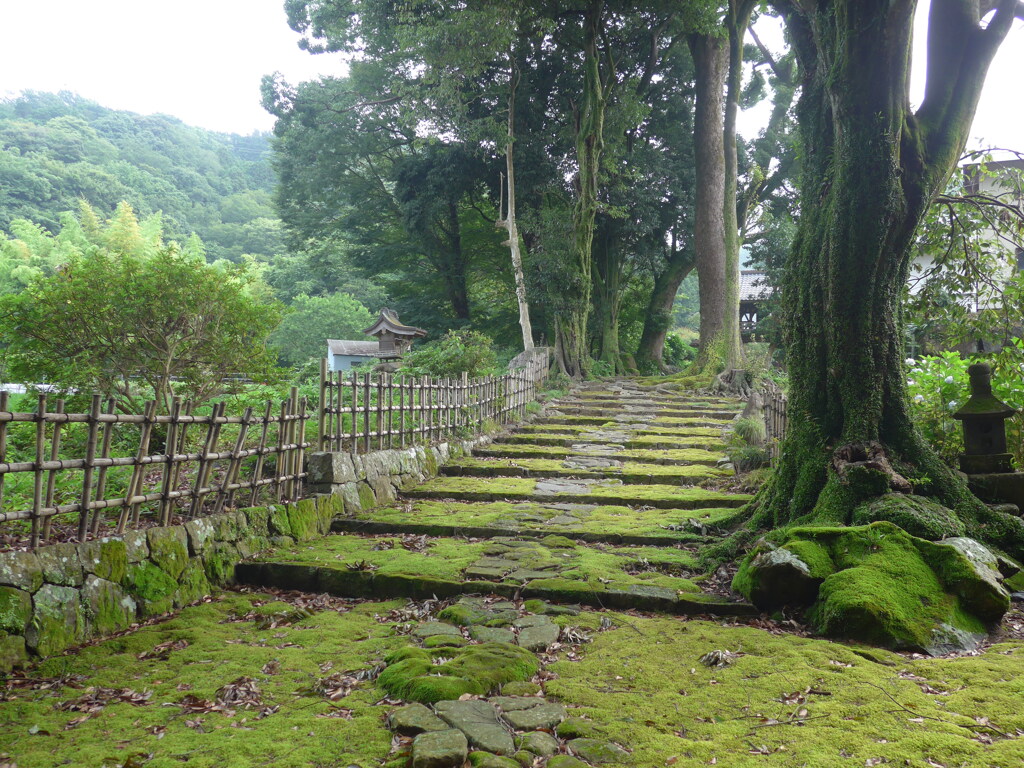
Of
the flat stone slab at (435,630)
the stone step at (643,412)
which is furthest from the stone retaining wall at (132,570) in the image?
the stone step at (643,412)

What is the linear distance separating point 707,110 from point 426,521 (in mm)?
16092

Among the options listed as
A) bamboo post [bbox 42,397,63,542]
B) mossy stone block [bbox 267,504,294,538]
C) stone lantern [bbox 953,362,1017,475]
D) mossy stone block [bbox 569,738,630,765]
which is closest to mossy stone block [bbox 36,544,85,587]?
bamboo post [bbox 42,397,63,542]

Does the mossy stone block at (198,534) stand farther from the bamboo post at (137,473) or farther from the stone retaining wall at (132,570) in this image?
the bamboo post at (137,473)

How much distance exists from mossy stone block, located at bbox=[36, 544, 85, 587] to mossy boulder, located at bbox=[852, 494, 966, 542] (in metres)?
4.84

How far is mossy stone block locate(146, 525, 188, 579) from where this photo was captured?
4.11 meters

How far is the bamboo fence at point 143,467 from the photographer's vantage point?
3.45 m

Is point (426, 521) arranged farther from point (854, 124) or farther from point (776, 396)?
point (854, 124)

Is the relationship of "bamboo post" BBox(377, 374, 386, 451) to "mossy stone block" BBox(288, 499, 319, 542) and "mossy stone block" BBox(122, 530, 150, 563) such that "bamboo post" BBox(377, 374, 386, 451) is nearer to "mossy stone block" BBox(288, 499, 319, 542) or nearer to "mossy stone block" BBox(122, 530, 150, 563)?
"mossy stone block" BBox(288, 499, 319, 542)

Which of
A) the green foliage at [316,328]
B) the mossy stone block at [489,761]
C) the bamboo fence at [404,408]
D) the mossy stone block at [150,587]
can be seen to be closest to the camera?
the mossy stone block at [489,761]

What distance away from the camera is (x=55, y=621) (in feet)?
11.0

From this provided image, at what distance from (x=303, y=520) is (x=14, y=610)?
2654 mm

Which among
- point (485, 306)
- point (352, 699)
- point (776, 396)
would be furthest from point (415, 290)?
point (352, 699)

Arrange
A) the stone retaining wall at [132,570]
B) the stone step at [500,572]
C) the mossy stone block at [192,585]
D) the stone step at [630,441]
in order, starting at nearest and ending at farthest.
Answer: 1. the stone retaining wall at [132,570]
2. the mossy stone block at [192,585]
3. the stone step at [500,572]
4. the stone step at [630,441]

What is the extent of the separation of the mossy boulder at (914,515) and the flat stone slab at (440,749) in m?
3.32
